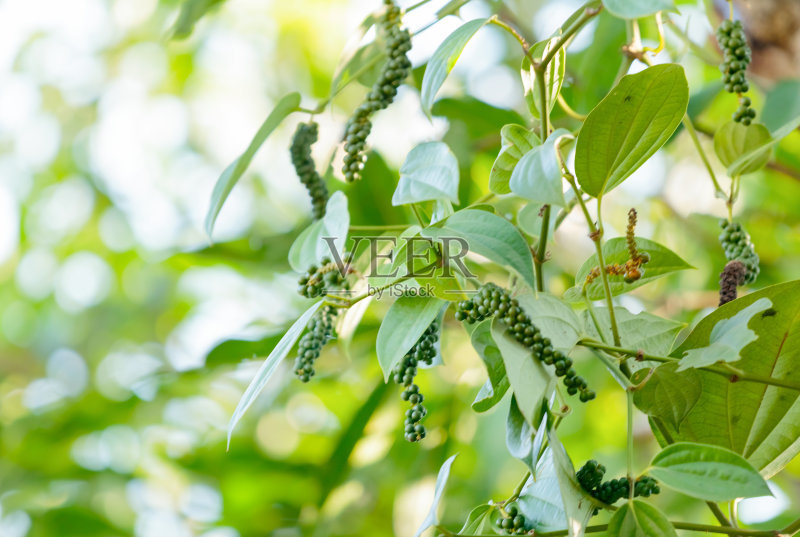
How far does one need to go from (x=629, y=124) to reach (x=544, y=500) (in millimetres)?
181

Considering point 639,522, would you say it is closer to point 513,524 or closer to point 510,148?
point 513,524

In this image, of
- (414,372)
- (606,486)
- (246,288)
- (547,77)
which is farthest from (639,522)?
(246,288)

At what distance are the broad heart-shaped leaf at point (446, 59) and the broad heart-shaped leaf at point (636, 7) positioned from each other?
64 mm

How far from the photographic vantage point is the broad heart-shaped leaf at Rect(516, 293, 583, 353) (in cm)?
33

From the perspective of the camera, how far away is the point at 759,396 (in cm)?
39

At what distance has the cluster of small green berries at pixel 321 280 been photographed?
1.21 feet

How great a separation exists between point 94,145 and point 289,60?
1.86ft

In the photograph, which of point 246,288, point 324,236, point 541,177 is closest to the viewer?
point 541,177

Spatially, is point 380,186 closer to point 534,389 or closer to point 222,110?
point 534,389

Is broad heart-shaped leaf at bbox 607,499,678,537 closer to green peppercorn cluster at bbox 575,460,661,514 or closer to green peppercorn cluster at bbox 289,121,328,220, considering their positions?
green peppercorn cluster at bbox 575,460,661,514

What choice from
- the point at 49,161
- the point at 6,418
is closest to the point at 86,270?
the point at 49,161

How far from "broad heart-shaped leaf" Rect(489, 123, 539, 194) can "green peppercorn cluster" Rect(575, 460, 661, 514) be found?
144 mm

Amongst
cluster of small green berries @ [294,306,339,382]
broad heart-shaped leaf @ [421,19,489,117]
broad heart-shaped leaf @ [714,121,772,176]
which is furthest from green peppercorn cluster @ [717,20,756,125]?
cluster of small green berries @ [294,306,339,382]

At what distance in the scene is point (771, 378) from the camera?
38 cm
